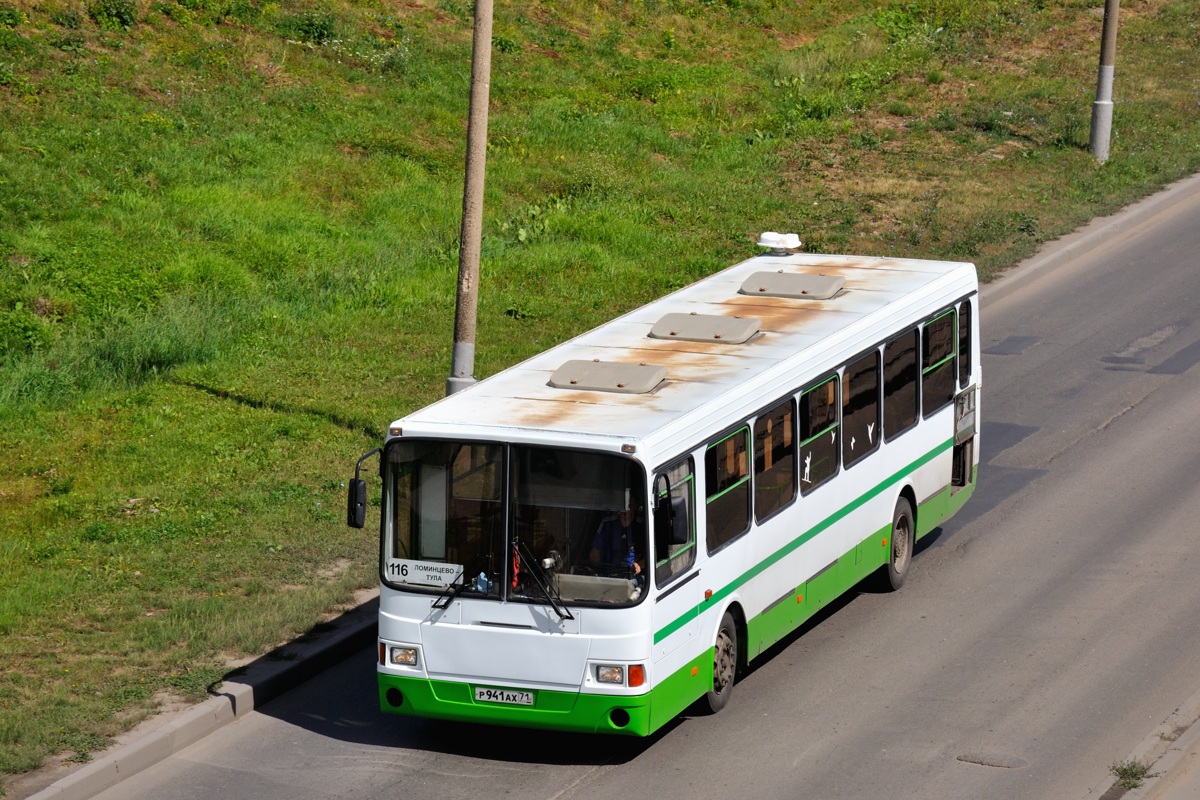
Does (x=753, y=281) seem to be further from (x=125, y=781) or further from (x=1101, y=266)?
→ (x=1101, y=266)

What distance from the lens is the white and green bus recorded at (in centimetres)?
1131

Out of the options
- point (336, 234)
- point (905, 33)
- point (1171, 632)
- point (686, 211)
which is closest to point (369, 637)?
point (1171, 632)

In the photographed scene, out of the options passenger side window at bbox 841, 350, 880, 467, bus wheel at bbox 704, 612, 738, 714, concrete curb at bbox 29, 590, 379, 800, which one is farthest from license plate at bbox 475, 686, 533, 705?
passenger side window at bbox 841, 350, 880, 467

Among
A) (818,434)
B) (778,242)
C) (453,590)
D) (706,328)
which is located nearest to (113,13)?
(778,242)

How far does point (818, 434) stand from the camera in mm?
13836

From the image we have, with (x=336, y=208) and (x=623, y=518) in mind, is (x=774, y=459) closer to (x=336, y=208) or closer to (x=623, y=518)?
(x=623, y=518)

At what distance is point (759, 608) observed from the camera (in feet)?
42.7

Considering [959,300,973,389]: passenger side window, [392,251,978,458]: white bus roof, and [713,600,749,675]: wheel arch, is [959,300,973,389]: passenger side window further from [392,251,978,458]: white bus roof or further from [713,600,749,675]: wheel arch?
[713,600,749,675]: wheel arch

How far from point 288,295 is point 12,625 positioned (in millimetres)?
10715

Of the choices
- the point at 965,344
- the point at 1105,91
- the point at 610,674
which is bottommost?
the point at 610,674

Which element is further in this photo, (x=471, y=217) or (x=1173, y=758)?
(x=471, y=217)

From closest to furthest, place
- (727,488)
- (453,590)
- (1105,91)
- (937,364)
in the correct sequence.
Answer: (453,590), (727,488), (937,364), (1105,91)

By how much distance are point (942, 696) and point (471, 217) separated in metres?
7.48

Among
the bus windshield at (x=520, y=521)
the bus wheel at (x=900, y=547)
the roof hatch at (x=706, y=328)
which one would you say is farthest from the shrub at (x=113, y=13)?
the bus windshield at (x=520, y=521)
